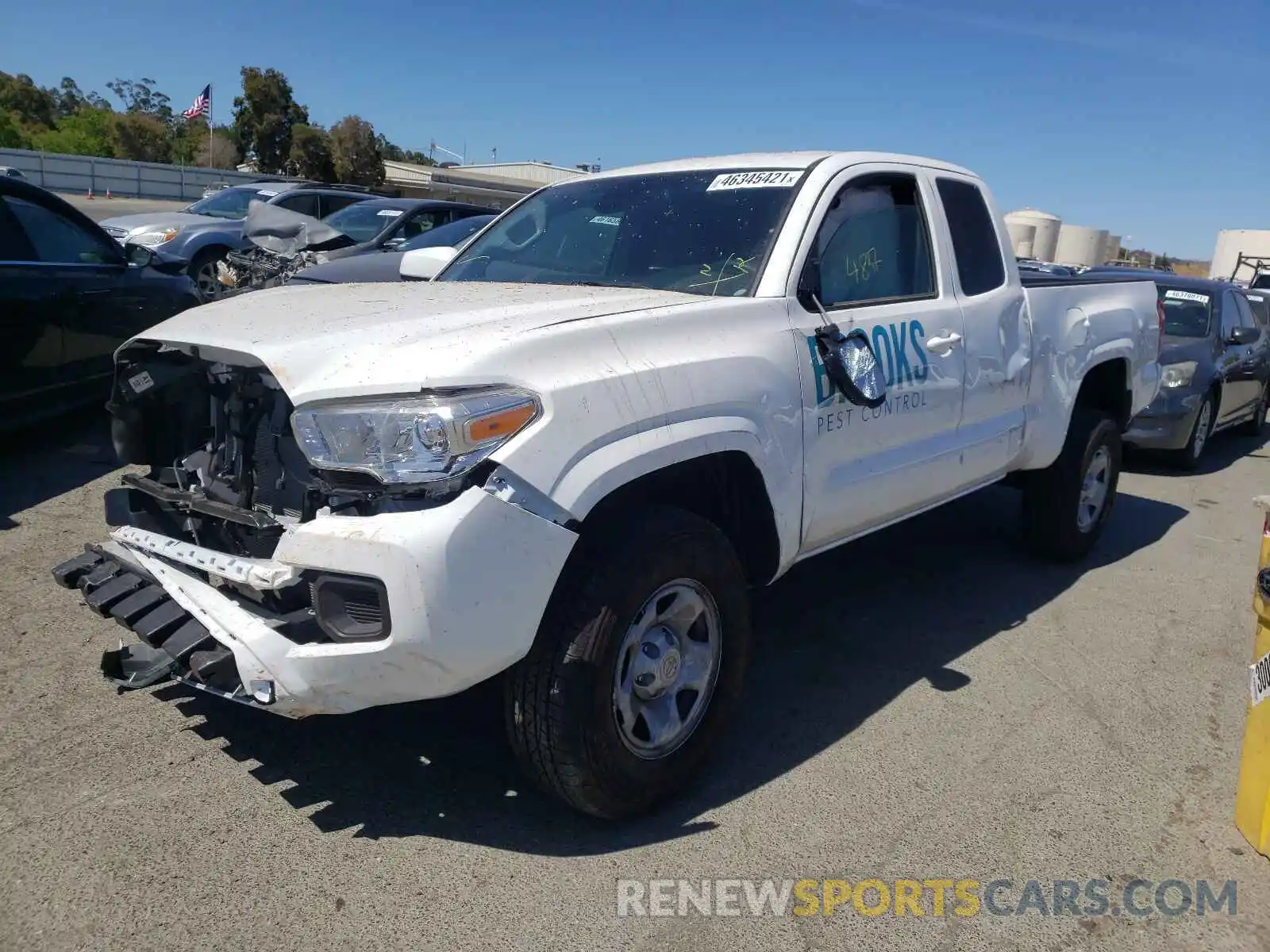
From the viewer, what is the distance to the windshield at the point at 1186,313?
965 centimetres

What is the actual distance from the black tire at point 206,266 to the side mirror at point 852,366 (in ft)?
29.9

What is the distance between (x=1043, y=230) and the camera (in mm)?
46906

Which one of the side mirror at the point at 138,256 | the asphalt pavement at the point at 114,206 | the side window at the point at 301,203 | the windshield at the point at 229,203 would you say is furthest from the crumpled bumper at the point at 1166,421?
the asphalt pavement at the point at 114,206

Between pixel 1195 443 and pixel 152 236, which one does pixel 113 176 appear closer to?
pixel 152 236

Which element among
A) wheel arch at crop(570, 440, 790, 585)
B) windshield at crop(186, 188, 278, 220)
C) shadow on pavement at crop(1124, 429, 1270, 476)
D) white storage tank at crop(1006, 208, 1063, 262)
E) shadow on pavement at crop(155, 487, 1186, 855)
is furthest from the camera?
white storage tank at crop(1006, 208, 1063, 262)

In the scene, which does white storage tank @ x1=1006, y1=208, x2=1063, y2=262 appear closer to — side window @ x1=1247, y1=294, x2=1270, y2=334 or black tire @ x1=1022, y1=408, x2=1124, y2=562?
side window @ x1=1247, y1=294, x2=1270, y2=334

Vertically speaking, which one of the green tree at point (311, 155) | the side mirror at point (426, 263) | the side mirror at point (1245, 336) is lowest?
the side mirror at point (1245, 336)

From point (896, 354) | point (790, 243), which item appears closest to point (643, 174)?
point (790, 243)

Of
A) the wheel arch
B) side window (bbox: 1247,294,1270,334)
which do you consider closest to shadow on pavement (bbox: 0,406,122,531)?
the wheel arch

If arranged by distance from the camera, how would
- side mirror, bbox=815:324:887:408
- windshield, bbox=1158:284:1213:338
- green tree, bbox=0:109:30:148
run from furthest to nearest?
green tree, bbox=0:109:30:148, windshield, bbox=1158:284:1213:338, side mirror, bbox=815:324:887:408

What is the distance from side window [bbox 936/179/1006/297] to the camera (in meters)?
4.61

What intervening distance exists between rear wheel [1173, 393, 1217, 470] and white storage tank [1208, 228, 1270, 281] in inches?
1281

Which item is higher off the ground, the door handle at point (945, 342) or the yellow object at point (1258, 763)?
the door handle at point (945, 342)

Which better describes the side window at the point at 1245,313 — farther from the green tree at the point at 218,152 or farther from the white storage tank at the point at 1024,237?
the green tree at the point at 218,152
